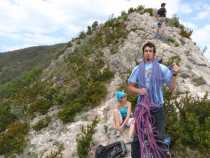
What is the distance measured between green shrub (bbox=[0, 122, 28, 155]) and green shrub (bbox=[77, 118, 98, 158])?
2491 mm

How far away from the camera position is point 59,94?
1578cm

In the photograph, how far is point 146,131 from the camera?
7773 mm

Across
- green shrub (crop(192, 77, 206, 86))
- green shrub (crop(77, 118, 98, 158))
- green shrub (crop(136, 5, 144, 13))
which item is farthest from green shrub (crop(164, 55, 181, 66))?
green shrub (crop(136, 5, 144, 13))

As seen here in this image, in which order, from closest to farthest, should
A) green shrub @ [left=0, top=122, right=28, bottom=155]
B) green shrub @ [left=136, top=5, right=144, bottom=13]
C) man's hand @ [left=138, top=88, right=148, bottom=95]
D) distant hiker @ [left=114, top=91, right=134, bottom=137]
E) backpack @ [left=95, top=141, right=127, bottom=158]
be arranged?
1. man's hand @ [left=138, top=88, right=148, bottom=95]
2. backpack @ [left=95, top=141, right=127, bottom=158]
3. distant hiker @ [left=114, top=91, right=134, bottom=137]
4. green shrub @ [left=0, top=122, right=28, bottom=155]
5. green shrub @ [left=136, top=5, right=144, bottom=13]

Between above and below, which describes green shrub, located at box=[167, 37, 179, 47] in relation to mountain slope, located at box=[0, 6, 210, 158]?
above

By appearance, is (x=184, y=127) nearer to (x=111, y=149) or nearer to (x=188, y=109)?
(x=188, y=109)

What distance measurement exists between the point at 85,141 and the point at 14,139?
3452 mm

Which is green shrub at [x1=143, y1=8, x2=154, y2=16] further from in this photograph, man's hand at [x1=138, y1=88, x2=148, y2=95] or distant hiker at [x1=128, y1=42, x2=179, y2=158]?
man's hand at [x1=138, y1=88, x2=148, y2=95]

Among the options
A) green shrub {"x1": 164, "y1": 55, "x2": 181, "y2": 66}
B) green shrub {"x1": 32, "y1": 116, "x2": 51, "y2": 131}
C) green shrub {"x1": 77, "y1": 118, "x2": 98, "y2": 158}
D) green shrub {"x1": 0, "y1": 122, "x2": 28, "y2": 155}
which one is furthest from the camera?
green shrub {"x1": 164, "y1": 55, "x2": 181, "y2": 66}

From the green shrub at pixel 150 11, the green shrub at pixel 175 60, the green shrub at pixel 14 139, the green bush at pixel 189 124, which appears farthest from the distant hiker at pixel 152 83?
the green shrub at pixel 150 11

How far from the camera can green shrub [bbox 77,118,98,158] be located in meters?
11.6

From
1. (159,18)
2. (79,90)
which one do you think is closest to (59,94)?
(79,90)

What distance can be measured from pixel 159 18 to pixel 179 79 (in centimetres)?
696

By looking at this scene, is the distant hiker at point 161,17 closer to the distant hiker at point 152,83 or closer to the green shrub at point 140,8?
the green shrub at point 140,8
